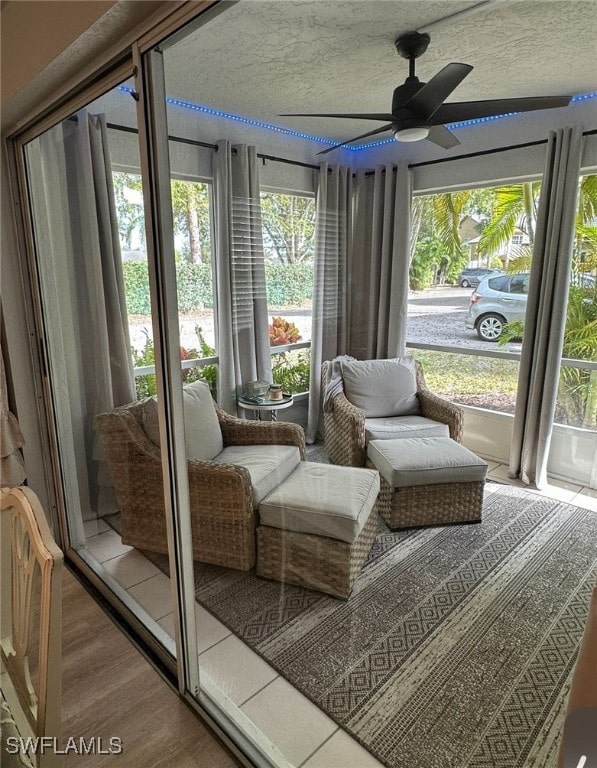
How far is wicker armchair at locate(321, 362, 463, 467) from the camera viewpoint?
247 centimetres

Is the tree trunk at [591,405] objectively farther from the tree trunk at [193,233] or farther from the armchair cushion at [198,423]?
the tree trunk at [193,233]

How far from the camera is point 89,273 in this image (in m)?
2.22

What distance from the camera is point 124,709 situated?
1.45m

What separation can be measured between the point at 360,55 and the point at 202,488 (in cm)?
173

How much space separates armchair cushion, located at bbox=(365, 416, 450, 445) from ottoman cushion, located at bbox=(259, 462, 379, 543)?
1.67ft

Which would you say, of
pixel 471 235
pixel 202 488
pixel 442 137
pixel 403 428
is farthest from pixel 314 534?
pixel 442 137

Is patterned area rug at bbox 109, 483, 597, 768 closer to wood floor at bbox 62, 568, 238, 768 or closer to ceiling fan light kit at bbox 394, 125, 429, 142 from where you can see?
wood floor at bbox 62, 568, 238, 768

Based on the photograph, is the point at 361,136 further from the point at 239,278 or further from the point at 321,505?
the point at 321,505

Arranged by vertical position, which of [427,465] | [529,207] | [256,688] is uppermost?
[529,207]

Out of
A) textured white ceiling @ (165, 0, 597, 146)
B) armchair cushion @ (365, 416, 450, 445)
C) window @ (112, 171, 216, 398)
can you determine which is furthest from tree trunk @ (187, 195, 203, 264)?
armchair cushion @ (365, 416, 450, 445)

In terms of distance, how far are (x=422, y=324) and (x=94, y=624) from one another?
6.69 feet

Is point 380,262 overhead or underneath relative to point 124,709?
overhead

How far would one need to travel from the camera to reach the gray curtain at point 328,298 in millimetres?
2359

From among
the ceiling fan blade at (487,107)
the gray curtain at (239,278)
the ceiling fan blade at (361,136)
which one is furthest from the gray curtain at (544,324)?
the gray curtain at (239,278)
